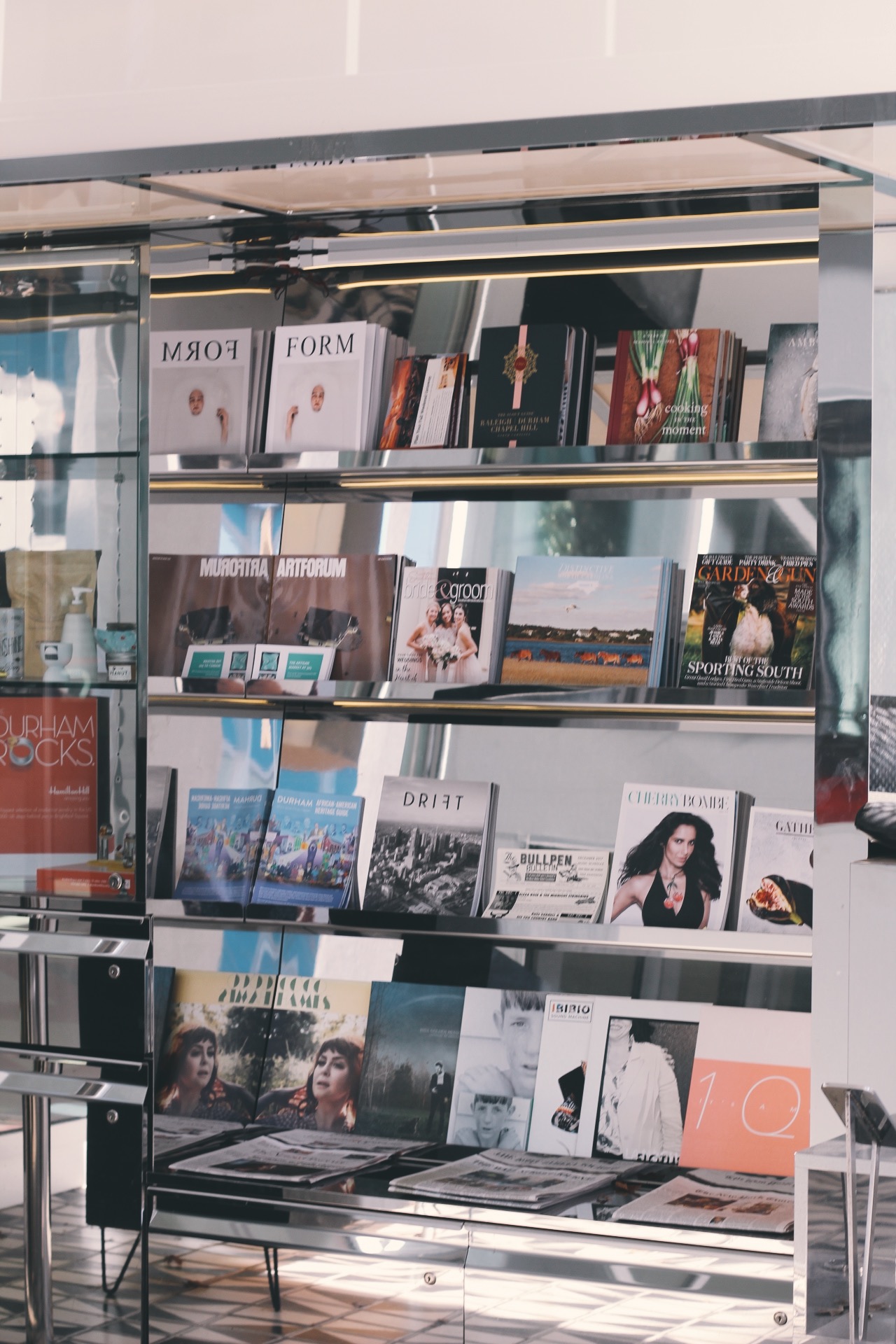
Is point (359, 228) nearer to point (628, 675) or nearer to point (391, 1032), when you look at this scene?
point (628, 675)

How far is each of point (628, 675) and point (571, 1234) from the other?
105 centimetres

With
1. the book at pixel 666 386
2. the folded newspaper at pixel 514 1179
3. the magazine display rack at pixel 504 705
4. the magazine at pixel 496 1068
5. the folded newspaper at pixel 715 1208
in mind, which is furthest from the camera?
the magazine at pixel 496 1068

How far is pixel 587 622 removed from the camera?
2955 millimetres

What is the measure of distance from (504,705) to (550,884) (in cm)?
39

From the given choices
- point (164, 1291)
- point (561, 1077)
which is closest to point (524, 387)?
point (561, 1077)

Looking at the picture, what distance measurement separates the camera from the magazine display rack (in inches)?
92.5

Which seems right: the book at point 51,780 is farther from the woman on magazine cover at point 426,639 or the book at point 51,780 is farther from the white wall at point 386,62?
the white wall at point 386,62

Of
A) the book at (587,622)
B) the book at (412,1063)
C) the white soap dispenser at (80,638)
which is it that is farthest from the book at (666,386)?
the book at (412,1063)

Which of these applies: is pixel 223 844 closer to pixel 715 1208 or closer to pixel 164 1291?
pixel 164 1291

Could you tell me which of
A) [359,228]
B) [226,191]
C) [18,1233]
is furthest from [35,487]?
[18,1233]

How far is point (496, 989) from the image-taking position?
310cm

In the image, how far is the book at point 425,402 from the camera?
120 inches

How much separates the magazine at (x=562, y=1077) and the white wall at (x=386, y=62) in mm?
1741

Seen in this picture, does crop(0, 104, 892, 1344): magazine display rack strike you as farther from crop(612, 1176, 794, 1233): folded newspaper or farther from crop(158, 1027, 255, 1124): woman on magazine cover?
crop(158, 1027, 255, 1124): woman on magazine cover
